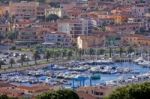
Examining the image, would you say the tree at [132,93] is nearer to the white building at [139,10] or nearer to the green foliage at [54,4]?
the white building at [139,10]

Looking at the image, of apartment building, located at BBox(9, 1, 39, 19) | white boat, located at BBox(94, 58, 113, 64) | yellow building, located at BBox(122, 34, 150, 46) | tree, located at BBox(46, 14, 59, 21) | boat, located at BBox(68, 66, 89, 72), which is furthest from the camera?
apartment building, located at BBox(9, 1, 39, 19)

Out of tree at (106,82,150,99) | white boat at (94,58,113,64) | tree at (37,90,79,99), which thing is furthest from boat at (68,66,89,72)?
tree at (106,82,150,99)

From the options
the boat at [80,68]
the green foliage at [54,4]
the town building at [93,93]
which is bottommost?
the boat at [80,68]

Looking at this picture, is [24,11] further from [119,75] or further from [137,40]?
[119,75]

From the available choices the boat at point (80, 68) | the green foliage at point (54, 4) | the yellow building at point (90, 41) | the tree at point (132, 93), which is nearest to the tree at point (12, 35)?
the yellow building at point (90, 41)

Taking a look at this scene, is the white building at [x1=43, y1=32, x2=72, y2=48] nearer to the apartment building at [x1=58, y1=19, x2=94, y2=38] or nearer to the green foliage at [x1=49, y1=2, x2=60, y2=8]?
the apartment building at [x1=58, y1=19, x2=94, y2=38]
